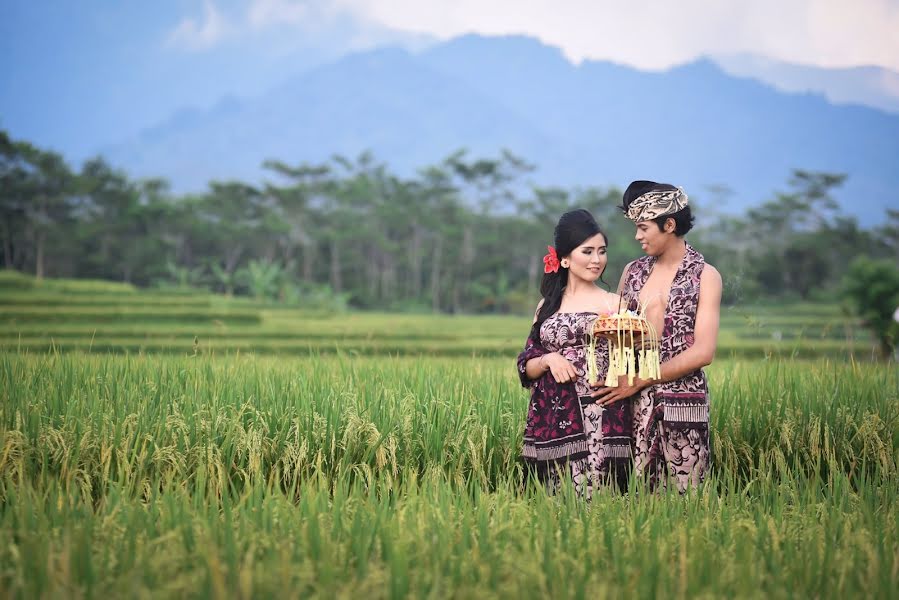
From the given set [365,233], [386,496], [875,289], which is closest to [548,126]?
[365,233]

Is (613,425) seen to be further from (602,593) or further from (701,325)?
(602,593)

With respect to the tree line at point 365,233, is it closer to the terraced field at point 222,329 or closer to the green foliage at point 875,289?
the green foliage at point 875,289

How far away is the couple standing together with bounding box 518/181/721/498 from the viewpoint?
9.98 feet

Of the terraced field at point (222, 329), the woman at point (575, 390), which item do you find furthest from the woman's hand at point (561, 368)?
the terraced field at point (222, 329)

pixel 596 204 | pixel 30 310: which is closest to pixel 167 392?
pixel 30 310

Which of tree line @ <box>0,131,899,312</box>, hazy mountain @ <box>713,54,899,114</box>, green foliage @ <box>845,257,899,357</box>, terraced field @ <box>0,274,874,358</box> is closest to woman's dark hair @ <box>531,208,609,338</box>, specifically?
terraced field @ <box>0,274,874,358</box>

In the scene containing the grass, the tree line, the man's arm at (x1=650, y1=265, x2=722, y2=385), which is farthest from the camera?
the tree line

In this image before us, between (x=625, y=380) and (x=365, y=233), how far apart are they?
103ft

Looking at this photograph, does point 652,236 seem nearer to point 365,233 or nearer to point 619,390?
point 619,390

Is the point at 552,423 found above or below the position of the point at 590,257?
below

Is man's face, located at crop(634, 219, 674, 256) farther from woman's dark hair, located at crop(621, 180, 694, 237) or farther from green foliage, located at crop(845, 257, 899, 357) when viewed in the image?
green foliage, located at crop(845, 257, 899, 357)

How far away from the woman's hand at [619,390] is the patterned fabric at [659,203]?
56 centimetres

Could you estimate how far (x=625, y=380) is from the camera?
302 centimetres

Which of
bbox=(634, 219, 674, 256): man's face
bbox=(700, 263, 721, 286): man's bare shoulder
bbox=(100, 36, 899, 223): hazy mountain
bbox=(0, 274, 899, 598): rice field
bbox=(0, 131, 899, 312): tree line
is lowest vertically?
bbox=(0, 274, 899, 598): rice field
